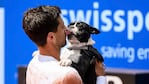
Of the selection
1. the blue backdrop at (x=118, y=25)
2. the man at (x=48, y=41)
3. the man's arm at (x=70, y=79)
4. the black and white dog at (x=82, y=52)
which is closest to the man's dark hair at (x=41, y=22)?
the man at (x=48, y=41)

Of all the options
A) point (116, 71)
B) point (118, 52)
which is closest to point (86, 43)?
point (116, 71)

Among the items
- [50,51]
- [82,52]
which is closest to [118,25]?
[82,52]

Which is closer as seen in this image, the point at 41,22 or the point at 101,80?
the point at 41,22

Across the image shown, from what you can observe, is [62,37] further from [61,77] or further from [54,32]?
[61,77]

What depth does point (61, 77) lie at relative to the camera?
1.61 metres

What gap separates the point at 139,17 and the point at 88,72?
4.27 ft

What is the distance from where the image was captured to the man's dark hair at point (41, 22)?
164 centimetres

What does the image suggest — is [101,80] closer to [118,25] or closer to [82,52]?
[82,52]

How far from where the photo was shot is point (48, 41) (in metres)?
1.68

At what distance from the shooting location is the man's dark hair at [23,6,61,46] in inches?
64.7

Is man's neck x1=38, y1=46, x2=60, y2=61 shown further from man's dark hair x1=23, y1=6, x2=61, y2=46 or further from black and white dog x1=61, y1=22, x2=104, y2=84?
black and white dog x1=61, y1=22, x2=104, y2=84

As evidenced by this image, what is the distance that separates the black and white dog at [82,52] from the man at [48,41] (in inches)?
31.5

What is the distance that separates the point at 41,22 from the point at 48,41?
7cm

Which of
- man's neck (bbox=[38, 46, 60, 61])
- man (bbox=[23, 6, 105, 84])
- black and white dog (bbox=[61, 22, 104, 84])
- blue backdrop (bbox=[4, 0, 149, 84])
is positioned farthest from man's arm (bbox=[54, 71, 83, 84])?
blue backdrop (bbox=[4, 0, 149, 84])
